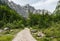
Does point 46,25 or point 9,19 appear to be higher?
point 46,25

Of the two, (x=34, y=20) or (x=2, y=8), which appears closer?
(x=34, y=20)

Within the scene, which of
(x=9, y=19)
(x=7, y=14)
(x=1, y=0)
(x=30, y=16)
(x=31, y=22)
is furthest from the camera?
(x=1, y=0)

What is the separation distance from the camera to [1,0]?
14462 centimetres

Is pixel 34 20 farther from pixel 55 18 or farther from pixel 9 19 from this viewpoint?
pixel 9 19

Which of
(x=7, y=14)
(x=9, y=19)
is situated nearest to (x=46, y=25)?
(x=9, y=19)

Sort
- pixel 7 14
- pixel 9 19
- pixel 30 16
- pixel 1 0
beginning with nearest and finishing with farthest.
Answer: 1. pixel 30 16
2. pixel 9 19
3. pixel 7 14
4. pixel 1 0

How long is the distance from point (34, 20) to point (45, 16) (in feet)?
18.3

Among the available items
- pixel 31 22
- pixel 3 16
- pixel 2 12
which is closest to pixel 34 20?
pixel 31 22

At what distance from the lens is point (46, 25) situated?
70.8 metres

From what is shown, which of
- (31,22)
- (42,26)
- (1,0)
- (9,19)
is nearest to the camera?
(42,26)

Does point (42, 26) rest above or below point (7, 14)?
above

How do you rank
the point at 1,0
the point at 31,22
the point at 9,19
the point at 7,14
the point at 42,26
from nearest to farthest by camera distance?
the point at 42,26 → the point at 31,22 → the point at 9,19 → the point at 7,14 → the point at 1,0

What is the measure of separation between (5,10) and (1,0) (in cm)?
3033

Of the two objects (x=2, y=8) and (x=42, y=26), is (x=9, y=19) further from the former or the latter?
(x=42, y=26)
